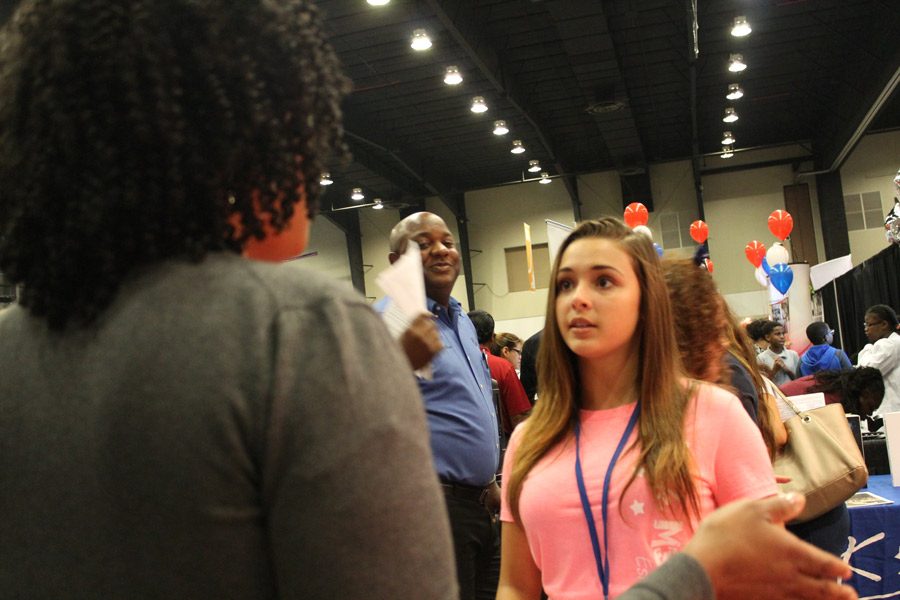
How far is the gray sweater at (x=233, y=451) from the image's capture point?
59 cm

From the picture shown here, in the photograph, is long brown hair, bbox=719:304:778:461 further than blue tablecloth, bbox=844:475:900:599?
No

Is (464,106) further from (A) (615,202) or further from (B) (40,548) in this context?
(B) (40,548)

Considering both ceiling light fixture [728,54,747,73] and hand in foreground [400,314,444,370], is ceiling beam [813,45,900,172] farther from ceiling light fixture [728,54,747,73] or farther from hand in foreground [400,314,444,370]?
hand in foreground [400,314,444,370]

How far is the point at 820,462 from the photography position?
7.52 ft

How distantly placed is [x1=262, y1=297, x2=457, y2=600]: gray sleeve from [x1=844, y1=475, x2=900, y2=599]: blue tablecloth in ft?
10.3

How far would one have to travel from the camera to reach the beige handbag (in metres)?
2.25

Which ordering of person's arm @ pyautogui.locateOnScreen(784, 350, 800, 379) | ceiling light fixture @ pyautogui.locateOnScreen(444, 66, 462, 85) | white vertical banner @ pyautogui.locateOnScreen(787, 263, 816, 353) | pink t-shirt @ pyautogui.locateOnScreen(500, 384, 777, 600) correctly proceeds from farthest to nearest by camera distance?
white vertical banner @ pyautogui.locateOnScreen(787, 263, 816, 353) < ceiling light fixture @ pyautogui.locateOnScreen(444, 66, 462, 85) < person's arm @ pyautogui.locateOnScreen(784, 350, 800, 379) < pink t-shirt @ pyautogui.locateOnScreen(500, 384, 777, 600)

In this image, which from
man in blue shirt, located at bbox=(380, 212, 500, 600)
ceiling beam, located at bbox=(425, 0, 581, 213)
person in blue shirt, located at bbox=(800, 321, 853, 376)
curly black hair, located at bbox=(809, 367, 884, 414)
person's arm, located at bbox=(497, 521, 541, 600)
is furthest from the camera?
ceiling beam, located at bbox=(425, 0, 581, 213)

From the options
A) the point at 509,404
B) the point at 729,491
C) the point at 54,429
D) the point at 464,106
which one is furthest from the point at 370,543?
the point at 464,106

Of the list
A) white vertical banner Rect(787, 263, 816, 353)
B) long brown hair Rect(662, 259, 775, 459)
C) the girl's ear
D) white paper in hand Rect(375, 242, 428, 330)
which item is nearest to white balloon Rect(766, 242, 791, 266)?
white vertical banner Rect(787, 263, 816, 353)

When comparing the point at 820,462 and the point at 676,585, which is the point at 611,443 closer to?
the point at 676,585

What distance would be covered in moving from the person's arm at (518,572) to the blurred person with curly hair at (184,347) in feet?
3.35

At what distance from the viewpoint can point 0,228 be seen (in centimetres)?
74

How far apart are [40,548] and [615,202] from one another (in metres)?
17.0
